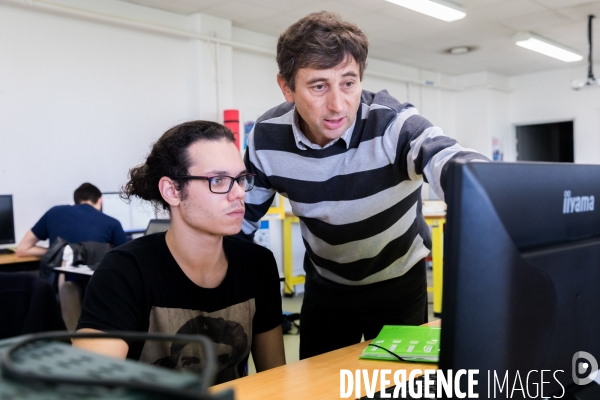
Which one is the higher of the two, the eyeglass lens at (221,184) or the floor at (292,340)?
the eyeglass lens at (221,184)

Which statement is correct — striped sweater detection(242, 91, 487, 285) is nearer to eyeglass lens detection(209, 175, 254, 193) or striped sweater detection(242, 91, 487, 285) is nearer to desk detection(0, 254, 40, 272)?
eyeglass lens detection(209, 175, 254, 193)

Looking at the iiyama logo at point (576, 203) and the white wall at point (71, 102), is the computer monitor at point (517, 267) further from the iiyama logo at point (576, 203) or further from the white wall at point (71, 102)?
the white wall at point (71, 102)

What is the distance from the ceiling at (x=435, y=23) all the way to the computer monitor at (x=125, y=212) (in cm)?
166

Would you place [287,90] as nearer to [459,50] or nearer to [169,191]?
[169,191]

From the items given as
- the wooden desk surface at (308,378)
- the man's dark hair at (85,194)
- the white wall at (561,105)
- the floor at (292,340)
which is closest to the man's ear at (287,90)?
the wooden desk surface at (308,378)

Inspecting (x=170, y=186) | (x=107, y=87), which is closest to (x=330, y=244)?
(x=170, y=186)

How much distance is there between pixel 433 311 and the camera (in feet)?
15.0

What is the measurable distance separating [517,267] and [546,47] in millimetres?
6680

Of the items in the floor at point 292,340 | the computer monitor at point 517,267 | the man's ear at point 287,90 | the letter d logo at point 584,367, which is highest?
the man's ear at point 287,90

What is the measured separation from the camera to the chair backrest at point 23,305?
152 cm

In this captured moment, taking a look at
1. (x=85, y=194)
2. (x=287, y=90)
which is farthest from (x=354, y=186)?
(x=85, y=194)

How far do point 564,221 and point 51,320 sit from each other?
1379 mm

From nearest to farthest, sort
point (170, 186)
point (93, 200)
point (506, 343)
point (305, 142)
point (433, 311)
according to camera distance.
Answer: point (506, 343)
point (170, 186)
point (305, 142)
point (93, 200)
point (433, 311)

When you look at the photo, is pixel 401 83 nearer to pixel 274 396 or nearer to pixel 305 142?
pixel 305 142
